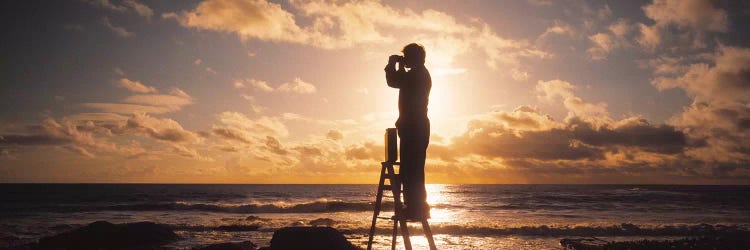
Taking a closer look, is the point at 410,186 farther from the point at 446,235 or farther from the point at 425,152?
the point at 446,235

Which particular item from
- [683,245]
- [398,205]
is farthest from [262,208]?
[398,205]

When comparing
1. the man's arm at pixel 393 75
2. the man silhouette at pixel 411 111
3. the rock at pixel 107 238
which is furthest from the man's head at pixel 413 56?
the rock at pixel 107 238

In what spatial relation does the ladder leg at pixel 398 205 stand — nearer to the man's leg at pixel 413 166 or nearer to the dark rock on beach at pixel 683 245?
the man's leg at pixel 413 166

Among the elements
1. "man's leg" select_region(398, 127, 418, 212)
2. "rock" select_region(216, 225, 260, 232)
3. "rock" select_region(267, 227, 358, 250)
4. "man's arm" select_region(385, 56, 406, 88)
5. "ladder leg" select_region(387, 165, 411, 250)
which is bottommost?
"rock" select_region(216, 225, 260, 232)

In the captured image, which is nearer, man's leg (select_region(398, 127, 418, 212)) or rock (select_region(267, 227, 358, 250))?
man's leg (select_region(398, 127, 418, 212))

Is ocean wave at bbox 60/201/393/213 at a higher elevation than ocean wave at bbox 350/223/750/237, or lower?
lower

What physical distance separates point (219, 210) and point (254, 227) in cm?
1966

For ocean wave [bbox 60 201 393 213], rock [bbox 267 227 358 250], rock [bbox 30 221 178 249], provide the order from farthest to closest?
1. ocean wave [bbox 60 201 393 213]
2. rock [bbox 30 221 178 249]
3. rock [bbox 267 227 358 250]

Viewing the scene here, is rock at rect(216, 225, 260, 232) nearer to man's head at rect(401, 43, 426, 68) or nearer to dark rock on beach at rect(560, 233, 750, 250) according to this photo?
dark rock on beach at rect(560, 233, 750, 250)

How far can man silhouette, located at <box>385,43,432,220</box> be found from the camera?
18.0 feet

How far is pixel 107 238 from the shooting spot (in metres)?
16.3

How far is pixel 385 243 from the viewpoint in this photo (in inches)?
647

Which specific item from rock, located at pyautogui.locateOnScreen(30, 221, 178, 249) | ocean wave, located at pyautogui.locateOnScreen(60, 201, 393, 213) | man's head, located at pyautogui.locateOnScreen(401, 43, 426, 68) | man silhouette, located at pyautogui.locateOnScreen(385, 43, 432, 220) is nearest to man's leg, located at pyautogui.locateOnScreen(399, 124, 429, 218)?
man silhouette, located at pyautogui.locateOnScreen(385, 43, 432, 220)

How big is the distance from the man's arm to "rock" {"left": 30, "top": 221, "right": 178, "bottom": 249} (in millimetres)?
13899
